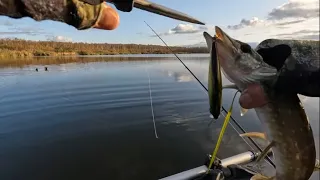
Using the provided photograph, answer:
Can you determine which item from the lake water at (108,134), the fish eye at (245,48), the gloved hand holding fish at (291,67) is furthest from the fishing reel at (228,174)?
the fish eye at (245,48)

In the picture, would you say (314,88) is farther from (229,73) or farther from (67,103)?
(67,103)

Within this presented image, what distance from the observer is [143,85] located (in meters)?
19.4

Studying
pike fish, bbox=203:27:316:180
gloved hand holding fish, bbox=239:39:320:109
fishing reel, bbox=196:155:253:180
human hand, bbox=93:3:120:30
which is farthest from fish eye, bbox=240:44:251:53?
fishing reel, bbox=196:155:253:180

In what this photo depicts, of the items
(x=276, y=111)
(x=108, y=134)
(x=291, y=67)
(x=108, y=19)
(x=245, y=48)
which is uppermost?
(x=108, y=19)

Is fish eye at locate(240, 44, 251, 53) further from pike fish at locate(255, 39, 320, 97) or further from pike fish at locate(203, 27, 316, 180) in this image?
pike fish at locate(255, 39, 320, 97)

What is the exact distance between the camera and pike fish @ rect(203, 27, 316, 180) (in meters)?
1.73

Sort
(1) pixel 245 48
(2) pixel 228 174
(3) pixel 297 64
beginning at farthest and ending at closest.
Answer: (2) pixel 228 174, (1) pixel 245 48, (3) pixel 297 64

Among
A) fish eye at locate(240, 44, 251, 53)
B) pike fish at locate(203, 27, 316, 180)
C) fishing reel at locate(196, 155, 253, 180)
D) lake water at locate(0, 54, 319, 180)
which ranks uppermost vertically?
fish eye at locate(240, 44, 251, 53)

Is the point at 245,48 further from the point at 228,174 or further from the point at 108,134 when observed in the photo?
the point at 108,134

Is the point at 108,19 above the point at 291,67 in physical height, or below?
above

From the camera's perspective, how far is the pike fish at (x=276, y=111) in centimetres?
173

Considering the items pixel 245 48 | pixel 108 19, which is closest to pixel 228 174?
pixel 245 48

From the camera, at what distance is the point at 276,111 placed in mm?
1826

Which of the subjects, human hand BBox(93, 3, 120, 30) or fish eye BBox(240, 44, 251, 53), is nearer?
human hand BBox(93, 3, 120, 30)
